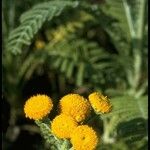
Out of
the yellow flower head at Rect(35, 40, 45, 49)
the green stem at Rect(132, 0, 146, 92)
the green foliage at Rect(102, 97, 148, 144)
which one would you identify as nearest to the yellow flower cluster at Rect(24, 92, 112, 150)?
the green foliage at Rect(102, 97, 148, 144)

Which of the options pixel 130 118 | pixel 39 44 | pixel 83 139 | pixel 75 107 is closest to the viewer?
pixel 83 139

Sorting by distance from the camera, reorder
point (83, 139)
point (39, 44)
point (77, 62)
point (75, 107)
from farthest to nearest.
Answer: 1. point (39, 44)
2. point (77, 62)
3. point (75, 107)
4. point (83, 139)

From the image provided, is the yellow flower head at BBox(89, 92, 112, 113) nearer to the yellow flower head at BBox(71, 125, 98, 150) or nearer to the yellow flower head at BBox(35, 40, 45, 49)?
the yellow flower head at BBox(71, 125, 98, 150)

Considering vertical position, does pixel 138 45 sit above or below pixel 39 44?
above

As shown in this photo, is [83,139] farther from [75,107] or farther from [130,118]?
[130,118]

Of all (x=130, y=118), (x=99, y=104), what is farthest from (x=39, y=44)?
(x=99, y=104)
